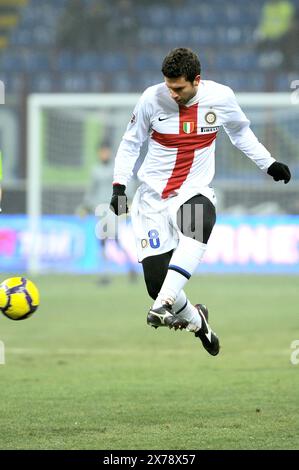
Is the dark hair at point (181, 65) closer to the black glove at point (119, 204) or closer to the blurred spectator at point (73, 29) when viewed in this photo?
the black glove at point (119, 204)

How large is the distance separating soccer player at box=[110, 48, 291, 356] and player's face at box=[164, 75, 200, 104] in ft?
0.08

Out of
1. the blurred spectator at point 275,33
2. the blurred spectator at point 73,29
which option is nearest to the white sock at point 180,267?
the blurred spectator at point 275,33

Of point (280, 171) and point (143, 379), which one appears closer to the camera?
point (280, 171)

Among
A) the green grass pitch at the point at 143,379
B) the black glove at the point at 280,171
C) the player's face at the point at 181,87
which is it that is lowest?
the green grass pitch at the point at 143,379

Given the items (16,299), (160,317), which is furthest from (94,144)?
(160,317)

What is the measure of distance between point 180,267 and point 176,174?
25.4 inches

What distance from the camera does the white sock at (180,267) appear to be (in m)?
6.14

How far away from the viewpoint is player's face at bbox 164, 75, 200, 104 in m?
5.99

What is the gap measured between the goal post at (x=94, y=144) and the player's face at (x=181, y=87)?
38.9ft

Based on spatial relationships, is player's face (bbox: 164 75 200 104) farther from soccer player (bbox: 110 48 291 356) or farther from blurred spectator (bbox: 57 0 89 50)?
blurred spectator (bbox: 57 0 89 50)

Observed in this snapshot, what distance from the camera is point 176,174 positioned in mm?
6484

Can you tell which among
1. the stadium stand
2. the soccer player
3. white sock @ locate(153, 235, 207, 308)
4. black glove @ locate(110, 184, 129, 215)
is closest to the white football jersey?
the soccer player

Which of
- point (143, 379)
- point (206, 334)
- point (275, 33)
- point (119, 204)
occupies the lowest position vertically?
point (143, 379)

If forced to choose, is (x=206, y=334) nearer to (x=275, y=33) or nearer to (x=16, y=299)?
(x=16, y=299)
